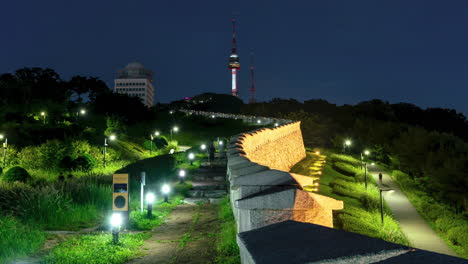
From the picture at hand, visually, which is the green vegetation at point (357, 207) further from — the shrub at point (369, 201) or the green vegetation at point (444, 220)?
the green vegetation at point (444, 220)

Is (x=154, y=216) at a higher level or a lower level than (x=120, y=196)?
lower

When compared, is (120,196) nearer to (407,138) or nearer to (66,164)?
(66,164)

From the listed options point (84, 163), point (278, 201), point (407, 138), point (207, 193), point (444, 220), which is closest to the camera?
point (278, 201)

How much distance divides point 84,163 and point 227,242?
2031 cm

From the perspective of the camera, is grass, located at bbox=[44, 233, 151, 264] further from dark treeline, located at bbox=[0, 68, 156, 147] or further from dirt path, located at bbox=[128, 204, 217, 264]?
dark treeline, located at bbox=[0, 68, 156, 147]

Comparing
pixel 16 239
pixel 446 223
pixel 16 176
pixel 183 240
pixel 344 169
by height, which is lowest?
pixel 446 223

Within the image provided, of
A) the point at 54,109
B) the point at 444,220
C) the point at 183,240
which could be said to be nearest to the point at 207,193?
the point at 183,240

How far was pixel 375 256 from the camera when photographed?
8.99ft

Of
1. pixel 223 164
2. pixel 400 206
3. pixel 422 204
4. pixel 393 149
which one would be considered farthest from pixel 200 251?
pixel 393 149

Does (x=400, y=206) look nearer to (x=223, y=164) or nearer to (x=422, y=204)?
(x=422, y=204)

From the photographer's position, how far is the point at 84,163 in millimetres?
26875

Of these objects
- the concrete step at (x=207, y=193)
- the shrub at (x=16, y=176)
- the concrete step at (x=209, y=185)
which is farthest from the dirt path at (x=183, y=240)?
the shrub at (x=16, y=176)

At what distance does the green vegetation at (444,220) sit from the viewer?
22634mm

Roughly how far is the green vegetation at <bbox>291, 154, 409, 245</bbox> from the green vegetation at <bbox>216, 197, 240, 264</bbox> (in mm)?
5614
